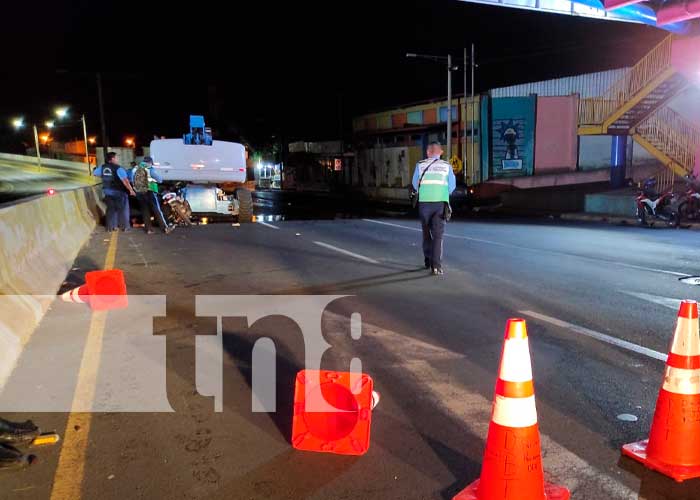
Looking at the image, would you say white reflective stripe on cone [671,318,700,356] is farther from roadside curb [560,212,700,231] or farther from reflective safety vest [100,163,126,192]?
roadside curb [560,212,700,231]

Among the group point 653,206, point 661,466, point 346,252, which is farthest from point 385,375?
point 653,206

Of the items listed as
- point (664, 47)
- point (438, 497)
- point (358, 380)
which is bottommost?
point (438, 497)

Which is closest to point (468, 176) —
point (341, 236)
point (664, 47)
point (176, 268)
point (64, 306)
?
point (664, 47)

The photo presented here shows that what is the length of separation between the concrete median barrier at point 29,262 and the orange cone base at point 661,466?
4.42 m

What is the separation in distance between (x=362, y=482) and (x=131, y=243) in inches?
420

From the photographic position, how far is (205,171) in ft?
58.1

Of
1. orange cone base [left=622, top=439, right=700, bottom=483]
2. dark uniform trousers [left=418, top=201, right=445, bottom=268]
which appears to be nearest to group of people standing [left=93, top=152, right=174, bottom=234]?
dark uniform trousers [left=418, top=201, right=445, bottom=268]

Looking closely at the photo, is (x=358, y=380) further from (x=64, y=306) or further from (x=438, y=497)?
(x=64, y=306)

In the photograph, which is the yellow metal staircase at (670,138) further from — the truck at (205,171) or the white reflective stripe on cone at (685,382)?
the white reflective stripe on cone at (685,382)

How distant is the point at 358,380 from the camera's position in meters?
3.34

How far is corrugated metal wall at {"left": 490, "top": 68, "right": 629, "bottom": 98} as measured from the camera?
1072 inches

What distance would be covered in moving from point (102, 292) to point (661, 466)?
19.8 ft

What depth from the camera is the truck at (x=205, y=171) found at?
1725 centimetres

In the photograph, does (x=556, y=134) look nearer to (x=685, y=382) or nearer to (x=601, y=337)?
(x=601, y=337)
